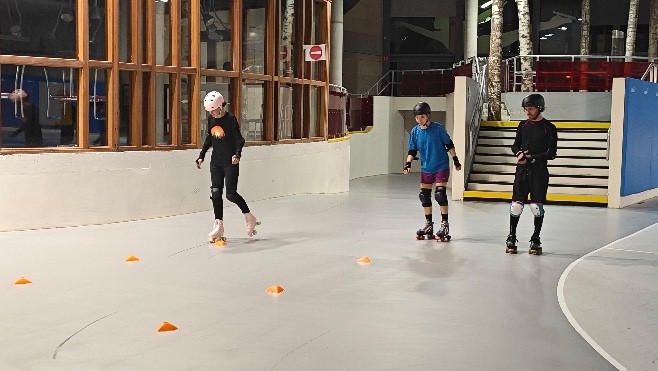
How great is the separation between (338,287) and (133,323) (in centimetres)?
226

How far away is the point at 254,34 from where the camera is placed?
17.4 m

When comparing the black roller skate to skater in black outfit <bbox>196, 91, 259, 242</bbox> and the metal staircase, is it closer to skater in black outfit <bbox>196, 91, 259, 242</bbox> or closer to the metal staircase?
skater in black outfit <bbox>196, 91, 259, 242</bbox>

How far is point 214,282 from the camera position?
8742 millimetres

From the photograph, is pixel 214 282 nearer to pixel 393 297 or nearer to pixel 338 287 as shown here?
pixel 338 287

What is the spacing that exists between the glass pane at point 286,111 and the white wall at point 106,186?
1408 millimetres

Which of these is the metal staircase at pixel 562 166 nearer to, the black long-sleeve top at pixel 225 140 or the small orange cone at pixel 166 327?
the black long-sleeve top at pixel 225 140

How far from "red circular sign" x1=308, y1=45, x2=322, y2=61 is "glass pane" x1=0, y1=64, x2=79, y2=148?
596 cm

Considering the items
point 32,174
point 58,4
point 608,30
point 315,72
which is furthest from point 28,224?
point 608,30

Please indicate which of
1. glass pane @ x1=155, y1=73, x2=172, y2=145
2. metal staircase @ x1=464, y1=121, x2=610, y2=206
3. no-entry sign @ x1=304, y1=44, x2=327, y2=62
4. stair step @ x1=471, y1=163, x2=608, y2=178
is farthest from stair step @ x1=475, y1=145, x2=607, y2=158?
glass pane @ x1=155, y1=73, x2=172, y2=145

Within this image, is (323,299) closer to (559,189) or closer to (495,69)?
(559,189)

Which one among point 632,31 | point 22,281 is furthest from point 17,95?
point 632,31

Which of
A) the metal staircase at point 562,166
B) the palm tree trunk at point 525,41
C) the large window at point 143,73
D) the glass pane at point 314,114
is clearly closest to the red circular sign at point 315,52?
the large window at point 143,73

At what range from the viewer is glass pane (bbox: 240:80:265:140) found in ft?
55.2

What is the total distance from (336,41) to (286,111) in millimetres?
15927
